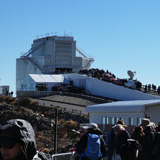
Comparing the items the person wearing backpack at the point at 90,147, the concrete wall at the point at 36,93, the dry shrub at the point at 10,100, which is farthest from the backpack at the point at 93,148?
the concrete wall at the point at 36,93

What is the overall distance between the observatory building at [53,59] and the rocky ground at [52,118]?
20595 millimetres

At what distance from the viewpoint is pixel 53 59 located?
82.2 meters

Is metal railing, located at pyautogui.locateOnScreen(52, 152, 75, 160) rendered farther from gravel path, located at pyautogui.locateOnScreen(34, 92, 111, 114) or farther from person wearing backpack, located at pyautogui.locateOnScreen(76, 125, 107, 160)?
gravel path, located at pyautogui.locateOnScreen(34, 92, 111, 114)

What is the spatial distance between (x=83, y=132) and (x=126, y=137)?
1.37 metres

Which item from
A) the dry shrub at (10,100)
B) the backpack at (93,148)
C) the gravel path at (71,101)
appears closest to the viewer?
the backpack at (93,148)

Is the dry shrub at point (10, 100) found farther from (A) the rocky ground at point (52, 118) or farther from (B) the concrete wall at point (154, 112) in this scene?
(B) the concrete wall at point (154, 112)

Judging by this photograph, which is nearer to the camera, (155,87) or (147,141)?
(147,141)

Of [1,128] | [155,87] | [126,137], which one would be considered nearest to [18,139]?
[1,128]

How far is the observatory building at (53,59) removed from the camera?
81500 millimetres

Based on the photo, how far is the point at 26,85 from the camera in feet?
229

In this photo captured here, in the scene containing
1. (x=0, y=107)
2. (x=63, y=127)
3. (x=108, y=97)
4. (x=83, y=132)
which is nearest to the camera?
(x=83, y=132)

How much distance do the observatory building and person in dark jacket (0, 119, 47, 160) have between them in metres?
76.5

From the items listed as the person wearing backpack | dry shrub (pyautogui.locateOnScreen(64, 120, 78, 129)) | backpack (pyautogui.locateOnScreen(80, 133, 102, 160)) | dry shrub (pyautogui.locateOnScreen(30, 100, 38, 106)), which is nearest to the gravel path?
dry shrub (pyautogui.locateOnScreen(30, 100, 38, 106))

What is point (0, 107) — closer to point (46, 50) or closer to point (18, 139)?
point (46, 50)
